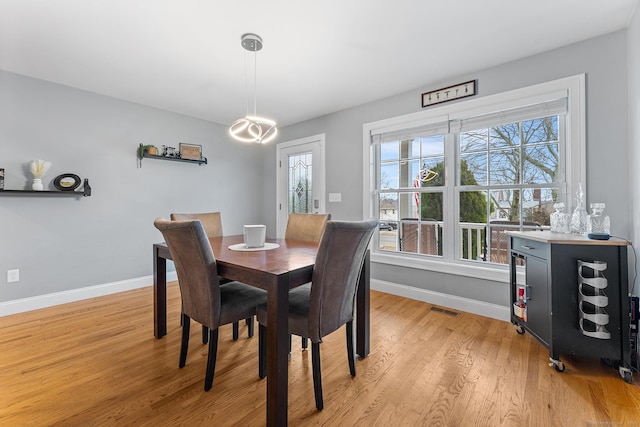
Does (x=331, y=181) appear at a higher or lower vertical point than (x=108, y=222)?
higher

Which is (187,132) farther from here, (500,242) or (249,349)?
(500,242)

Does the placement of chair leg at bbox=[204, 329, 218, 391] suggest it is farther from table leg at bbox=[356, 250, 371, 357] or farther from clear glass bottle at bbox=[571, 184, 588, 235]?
clear glass bottle at bbox=[571, 184, 588, 235]

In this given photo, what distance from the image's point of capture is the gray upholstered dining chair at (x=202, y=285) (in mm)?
1470

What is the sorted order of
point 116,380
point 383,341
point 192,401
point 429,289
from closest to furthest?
1. point 192,401
2. point 116,380
3. point 383,341
4. point 429,289

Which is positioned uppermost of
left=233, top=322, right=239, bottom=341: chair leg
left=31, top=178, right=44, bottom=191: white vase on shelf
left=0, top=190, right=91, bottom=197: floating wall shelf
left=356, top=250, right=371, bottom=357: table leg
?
left=31, top=178, right=44, bottom=191: white vase on shelf

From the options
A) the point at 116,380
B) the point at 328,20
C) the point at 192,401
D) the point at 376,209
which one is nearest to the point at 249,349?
the point at 192,401

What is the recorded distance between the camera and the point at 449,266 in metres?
2.85

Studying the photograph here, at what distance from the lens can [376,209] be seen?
3.51 metres

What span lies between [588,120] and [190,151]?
14.1 feet

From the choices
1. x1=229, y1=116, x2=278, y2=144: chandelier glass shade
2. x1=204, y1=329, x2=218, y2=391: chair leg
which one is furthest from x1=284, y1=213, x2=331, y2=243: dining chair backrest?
x1=204, y1=329, x2=218, y2=391: chair leg

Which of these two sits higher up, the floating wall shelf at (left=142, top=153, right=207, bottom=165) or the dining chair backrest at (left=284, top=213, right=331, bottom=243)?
the floating wall shelf at (left=142, top=153, right=207, bottom=165)

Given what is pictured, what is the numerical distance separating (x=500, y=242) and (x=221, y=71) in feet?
10.3

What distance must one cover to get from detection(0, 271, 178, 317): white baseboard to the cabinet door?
4083 mm

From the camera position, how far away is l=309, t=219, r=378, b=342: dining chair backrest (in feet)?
4.51
